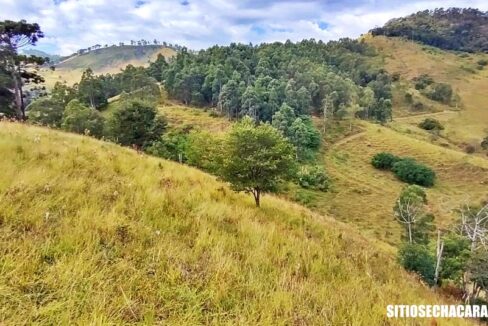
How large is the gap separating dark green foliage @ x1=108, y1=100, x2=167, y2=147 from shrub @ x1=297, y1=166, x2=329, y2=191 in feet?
78.9

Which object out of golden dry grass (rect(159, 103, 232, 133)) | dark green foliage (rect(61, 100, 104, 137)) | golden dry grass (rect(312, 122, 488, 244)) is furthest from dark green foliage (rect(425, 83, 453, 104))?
dark green foliage (rect(61, 100, 104, 137))

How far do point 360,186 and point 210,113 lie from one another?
3702 cm

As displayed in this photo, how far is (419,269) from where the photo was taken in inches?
949

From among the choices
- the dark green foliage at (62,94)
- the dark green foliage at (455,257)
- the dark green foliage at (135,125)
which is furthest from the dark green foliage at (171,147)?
the dark green foliage at (455,257)

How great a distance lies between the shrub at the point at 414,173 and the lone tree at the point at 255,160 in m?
60.2

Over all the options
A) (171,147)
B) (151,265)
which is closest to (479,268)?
(151,265)

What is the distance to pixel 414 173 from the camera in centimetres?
6500

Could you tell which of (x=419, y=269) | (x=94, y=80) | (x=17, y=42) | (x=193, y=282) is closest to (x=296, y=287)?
(x=193, y=282)

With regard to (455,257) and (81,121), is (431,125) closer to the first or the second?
(455,257)

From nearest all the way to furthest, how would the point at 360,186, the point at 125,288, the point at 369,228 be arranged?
1. the point at 125,288
2. the point at 369,228
3. the point at 360,186

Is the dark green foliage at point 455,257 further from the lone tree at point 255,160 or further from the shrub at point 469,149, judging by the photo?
the shrub at point 469,149

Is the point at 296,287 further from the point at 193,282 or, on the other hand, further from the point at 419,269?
the point at 419,269

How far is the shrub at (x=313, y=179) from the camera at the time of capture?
59500mm

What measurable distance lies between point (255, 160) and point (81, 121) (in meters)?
47.5
